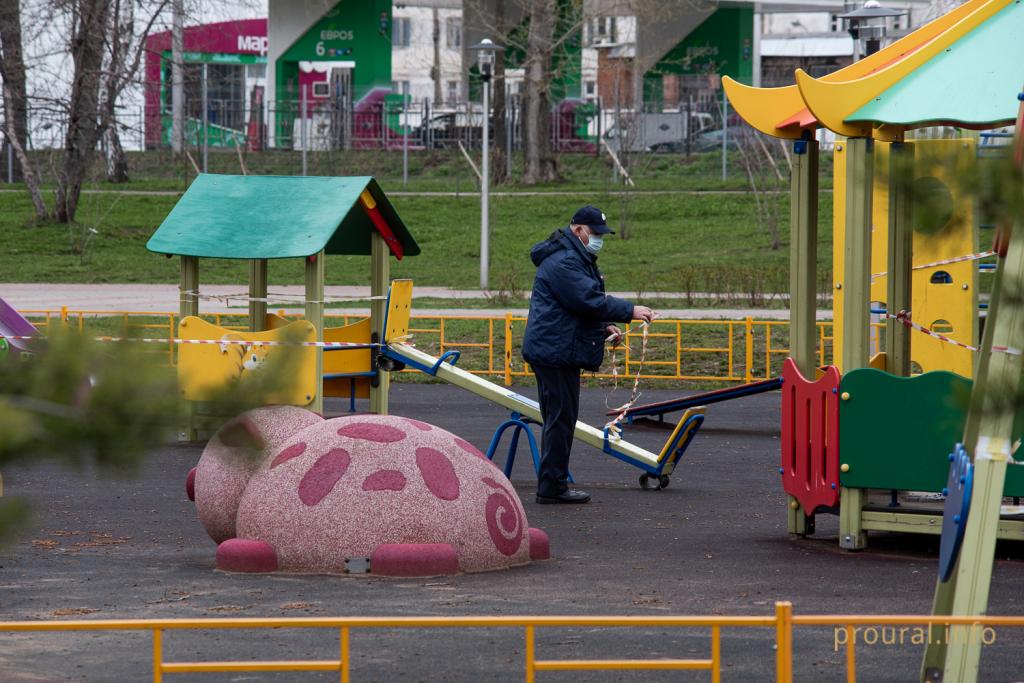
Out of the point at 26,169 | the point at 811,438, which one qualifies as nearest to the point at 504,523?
the point at 811,438

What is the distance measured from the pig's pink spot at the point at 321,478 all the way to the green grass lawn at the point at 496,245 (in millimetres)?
15102

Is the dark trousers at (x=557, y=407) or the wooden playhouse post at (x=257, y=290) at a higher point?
the wooden playhouse post at (x=257, y=290)

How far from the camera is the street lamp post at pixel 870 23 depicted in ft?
54.8

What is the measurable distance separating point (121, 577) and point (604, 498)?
152 inches

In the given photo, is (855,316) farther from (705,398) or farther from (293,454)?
(705,398)

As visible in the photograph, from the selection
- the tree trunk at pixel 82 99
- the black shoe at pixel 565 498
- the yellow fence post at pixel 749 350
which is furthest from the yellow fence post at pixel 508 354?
the tree trunk at pixel 82 99

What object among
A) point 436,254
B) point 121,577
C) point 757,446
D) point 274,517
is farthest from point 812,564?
point 436,254

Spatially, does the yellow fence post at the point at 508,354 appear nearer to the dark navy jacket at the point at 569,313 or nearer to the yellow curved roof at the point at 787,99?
the dark navy jacket at the point at 569,313

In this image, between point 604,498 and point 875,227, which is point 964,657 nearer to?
point 604,498

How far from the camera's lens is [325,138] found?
36906 mm

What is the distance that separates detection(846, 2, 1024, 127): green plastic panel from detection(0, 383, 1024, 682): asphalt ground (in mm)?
2261

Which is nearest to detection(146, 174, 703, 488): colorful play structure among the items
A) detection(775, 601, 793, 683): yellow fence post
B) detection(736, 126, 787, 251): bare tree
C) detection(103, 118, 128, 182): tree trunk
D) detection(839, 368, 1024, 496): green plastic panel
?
detection(839, 368, 1024, 496): green plastic panel

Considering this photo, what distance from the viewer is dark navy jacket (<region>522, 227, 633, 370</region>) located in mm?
9898

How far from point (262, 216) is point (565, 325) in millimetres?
4017
